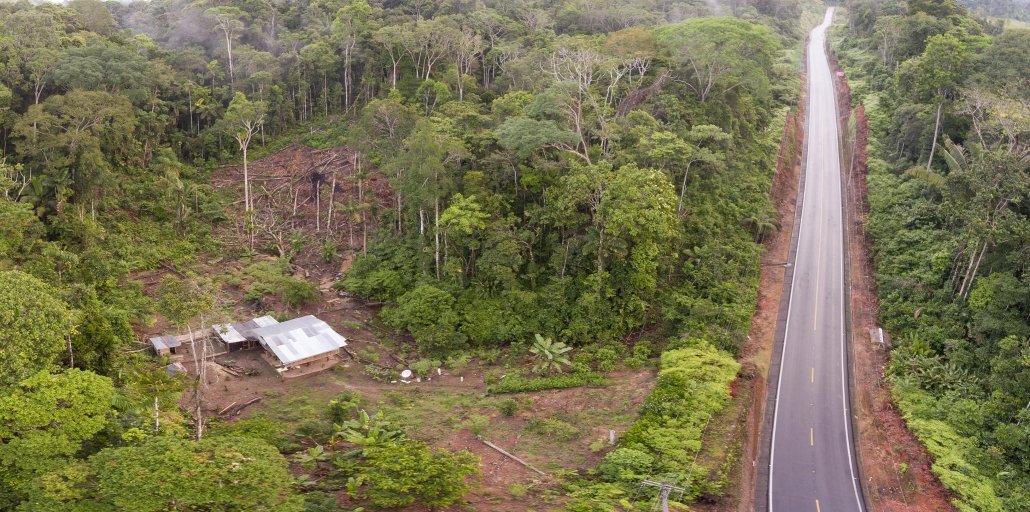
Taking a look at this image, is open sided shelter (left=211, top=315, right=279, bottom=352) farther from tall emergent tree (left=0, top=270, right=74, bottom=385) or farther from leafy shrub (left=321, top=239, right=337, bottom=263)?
tall emergent tree (left=0, top=270, right=74, bottom=385)

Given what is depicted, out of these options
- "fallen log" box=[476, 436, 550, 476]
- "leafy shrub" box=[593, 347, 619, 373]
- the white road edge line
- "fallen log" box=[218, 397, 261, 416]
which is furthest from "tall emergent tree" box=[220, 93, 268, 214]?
the white road edge line

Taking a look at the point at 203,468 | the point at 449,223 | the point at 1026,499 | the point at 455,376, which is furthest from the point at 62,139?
the point at 1026,499

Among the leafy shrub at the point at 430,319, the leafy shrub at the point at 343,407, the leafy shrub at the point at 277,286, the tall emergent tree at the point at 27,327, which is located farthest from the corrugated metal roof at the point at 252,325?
the tall emergent tree at the point at 27,327

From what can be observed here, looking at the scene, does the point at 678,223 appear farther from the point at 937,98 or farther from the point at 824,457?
the point at 937,98

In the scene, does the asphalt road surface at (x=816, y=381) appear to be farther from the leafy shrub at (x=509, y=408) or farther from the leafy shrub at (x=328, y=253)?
the leafy shrub at (x=328, y=253)

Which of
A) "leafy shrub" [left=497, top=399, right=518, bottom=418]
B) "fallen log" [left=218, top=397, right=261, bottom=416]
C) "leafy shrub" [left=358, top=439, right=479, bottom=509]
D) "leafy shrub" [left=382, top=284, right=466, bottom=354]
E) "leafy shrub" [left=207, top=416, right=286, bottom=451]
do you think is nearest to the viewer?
"leafy shrub" [left=358, top=439, right=479, bottom=509]

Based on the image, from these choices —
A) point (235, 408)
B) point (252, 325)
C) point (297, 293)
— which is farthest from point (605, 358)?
point (252, 325)
